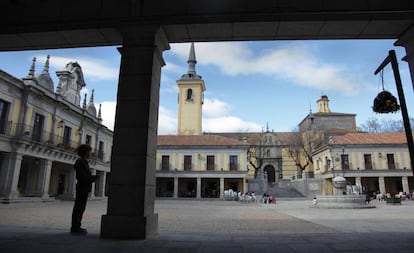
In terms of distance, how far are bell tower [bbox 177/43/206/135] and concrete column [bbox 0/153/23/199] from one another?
33.0 m

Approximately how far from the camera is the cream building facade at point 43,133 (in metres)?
19.2

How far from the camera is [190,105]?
51.7 meters

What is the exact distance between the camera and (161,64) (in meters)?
5.66

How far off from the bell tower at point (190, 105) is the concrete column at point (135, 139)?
4535 cm

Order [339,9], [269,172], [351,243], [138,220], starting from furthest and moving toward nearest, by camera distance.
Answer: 1. [269,172]
2. [339,9]
3. [138,220]
4. [351,243]

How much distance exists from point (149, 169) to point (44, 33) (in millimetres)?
3229

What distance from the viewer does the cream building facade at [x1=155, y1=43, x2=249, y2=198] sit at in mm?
39438

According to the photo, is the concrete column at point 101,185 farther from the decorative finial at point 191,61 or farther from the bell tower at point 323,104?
the bell tower at point 323,104

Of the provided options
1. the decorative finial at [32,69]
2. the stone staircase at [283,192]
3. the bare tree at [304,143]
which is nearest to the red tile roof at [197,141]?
the stone staircase at [283,192]

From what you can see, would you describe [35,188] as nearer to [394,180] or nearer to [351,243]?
[351,243]

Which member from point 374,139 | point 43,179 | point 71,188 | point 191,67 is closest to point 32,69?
point 43,179

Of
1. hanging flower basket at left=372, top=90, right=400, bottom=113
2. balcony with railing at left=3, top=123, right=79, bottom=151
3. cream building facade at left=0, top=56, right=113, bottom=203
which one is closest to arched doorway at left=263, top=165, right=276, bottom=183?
cream building facade at left=0, top=56, right=113, bottom=203

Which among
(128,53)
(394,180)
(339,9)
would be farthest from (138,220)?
(394,180)

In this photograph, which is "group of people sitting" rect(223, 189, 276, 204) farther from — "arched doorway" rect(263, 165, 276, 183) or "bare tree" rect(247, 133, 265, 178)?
"arched doorway" rect(263, 165, 276, 183)
